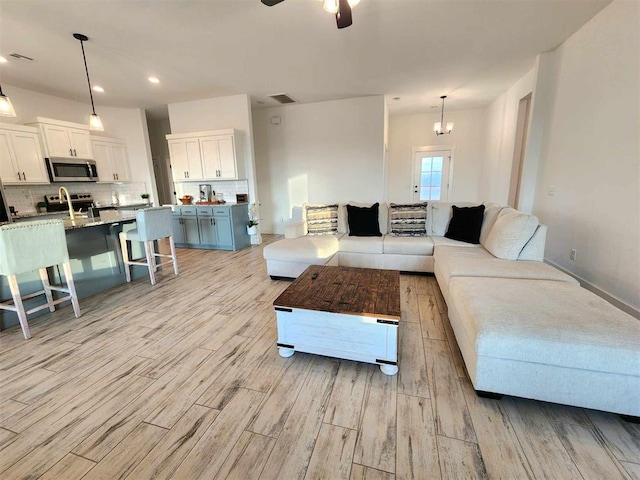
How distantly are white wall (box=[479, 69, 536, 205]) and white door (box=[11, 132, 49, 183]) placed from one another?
26.2 ft

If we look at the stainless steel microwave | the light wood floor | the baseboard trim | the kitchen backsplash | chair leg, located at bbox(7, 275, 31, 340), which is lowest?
the light wood floor

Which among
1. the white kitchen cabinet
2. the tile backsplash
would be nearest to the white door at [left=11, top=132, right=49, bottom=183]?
the tile backsplash

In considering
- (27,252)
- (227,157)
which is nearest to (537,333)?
(27,252)

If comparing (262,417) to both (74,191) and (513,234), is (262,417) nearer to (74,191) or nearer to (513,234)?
(513,234)

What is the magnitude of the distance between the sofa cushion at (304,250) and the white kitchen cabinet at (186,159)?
2.90 metres

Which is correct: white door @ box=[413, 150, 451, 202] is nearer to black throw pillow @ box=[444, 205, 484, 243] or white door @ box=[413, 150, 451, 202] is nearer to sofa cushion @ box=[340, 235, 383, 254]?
black throw pillow @ box=[444, 205, 484, 243]

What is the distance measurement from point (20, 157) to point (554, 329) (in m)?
6.67

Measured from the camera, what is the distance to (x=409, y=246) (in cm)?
344

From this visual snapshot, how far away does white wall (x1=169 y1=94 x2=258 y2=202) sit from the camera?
516cm

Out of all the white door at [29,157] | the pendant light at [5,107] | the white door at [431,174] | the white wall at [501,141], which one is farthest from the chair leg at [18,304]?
the white door at [431,174]

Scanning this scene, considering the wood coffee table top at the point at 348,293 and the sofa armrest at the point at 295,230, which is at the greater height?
the sofa armrest at the point at 295,230

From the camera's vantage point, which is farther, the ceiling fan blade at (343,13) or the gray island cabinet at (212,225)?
the gray island cabinet at (212,225)

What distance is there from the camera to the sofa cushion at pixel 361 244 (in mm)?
3533

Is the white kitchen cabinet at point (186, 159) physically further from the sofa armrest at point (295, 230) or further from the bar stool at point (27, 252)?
the bar stool at point (27, 252)
